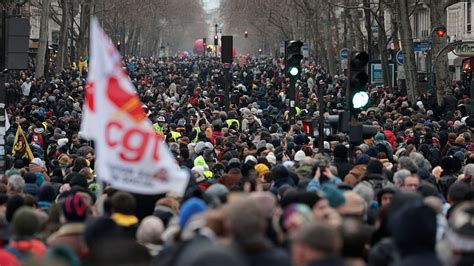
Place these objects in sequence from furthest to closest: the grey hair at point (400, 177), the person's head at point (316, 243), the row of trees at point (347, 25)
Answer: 1. the row of trees at point (347, 25)
2. the grey hair at point (400, 177)
3. the person's head at point (316, 243)

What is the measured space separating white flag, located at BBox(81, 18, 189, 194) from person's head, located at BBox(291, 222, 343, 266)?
164 centimetres

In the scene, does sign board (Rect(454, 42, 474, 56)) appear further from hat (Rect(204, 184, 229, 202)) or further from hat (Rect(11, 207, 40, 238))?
hat (Rect(11, 207, 40, 238))

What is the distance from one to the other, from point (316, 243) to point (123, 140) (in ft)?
7.07

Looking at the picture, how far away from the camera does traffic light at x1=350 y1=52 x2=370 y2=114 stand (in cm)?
1672

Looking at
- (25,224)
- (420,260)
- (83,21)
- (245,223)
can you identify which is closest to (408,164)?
(25,224)

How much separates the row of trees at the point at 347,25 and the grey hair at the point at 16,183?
82.9ft

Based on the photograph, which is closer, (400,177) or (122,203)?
(122,203)

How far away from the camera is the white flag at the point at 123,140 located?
858 cm

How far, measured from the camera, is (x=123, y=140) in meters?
8.66

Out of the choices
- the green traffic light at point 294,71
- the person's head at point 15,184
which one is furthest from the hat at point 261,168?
the green traffic light at point 294,71

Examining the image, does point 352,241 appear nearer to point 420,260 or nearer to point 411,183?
point 420,260

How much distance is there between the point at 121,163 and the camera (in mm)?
8625

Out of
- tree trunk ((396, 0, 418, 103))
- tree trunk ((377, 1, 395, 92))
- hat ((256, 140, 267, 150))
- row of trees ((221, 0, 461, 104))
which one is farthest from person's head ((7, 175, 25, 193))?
tree trunk ((377, 1, 395, 92))

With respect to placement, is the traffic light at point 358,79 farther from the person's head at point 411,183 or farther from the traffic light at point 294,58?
the traffic light at point 294,58
